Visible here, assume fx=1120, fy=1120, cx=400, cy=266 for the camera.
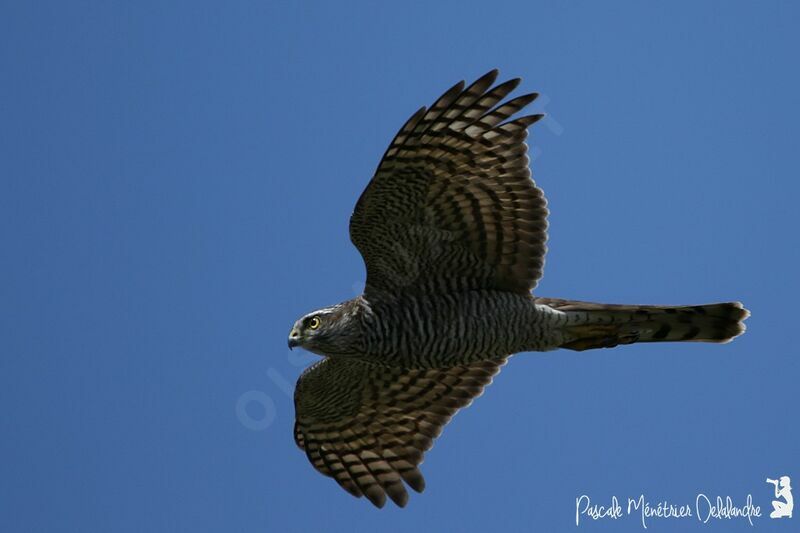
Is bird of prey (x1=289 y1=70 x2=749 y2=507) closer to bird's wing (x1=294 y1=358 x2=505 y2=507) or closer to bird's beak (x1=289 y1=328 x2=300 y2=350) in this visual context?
bird's beak (x1=289 y1=328 x2=300 y2=350)

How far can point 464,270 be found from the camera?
10211mm

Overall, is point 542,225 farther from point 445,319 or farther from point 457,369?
point 457,369

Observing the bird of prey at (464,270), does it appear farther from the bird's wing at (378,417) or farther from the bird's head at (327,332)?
the bird's wing at (378,417)

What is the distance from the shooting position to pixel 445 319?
1011 cm

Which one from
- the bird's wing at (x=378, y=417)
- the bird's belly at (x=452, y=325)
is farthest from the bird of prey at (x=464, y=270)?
the bird's wing at (x=378, y=417)

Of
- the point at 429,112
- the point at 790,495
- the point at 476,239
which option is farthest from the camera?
the point at 790,495

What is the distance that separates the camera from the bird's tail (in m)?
10.0

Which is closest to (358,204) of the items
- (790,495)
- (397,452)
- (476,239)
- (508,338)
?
(476,239)

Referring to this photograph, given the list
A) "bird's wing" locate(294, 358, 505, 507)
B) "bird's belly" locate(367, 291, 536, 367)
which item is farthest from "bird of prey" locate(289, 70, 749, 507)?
"bird's wing" locate(294, 358, 505, 507)

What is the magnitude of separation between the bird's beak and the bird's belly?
65 cm

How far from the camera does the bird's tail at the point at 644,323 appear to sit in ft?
32.9

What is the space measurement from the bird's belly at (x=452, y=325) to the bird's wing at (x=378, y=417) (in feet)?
3.53

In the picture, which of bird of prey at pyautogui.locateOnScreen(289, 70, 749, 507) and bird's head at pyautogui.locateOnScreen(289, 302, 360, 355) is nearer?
bird of prey at pyautogui.locateOnScreen(289, 70, 749, 507)

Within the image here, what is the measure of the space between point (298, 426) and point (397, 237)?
2.88 metres
